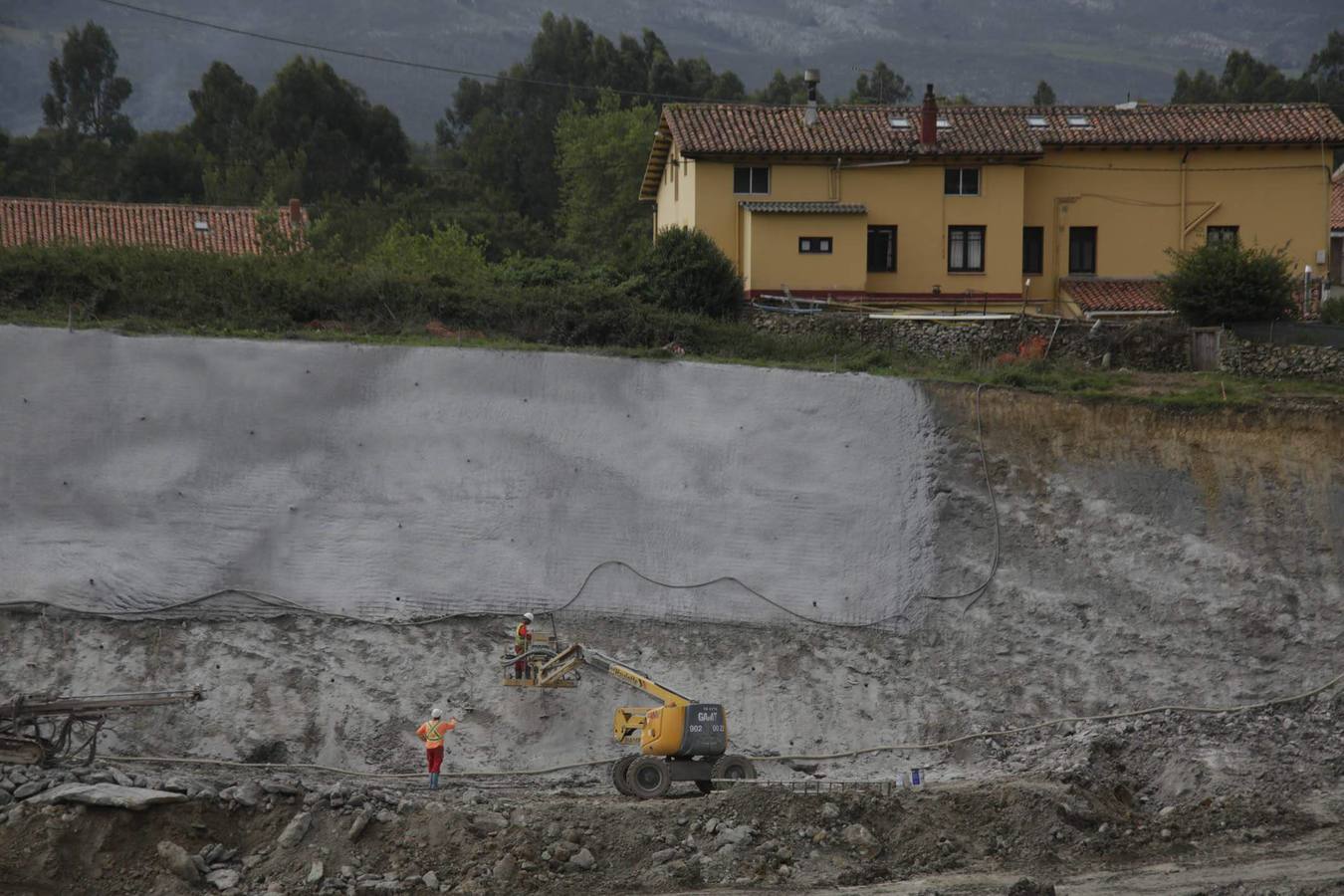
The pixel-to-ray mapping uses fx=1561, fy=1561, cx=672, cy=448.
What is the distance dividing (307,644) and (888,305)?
1723cm

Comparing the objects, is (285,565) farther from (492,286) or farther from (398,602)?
(492,286)

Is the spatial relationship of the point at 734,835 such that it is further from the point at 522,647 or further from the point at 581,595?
the point at 581,595

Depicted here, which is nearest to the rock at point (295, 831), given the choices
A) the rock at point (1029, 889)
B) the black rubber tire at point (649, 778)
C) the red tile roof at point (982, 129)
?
the black rubber tire at point (649, 778)

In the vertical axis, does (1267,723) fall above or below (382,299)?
below

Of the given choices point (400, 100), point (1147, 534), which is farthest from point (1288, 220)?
point (400, 100)

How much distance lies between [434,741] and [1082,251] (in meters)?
23.6

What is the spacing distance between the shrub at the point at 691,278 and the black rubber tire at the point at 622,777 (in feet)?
48.4

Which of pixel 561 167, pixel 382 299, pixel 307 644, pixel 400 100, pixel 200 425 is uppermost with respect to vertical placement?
pixel 400 100

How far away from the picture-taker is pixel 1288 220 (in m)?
37.2

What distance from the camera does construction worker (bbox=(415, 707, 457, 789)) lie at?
19312 millimetres

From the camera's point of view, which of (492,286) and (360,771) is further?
(492,286)

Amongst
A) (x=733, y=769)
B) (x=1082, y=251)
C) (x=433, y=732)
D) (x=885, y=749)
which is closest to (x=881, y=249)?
(x=1082, y=251)

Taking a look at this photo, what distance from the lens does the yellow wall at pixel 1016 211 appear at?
3522cm

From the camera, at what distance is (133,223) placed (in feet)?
138
